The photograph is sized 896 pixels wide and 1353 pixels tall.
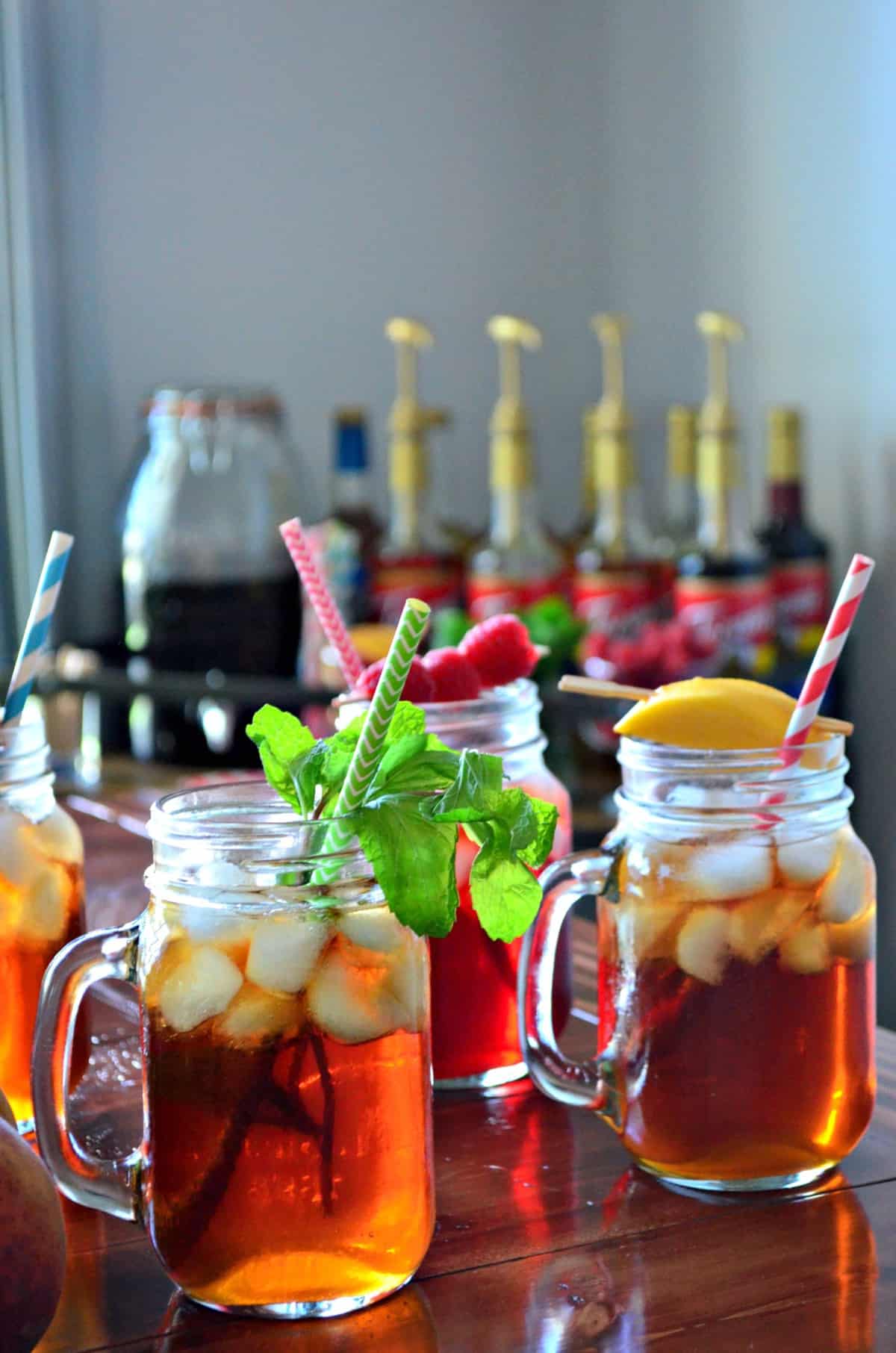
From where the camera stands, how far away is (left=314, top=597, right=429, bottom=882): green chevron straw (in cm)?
44

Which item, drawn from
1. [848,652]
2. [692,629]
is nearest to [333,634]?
[692,629]

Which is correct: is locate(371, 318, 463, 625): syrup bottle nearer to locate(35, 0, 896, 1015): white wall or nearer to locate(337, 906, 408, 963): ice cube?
locate(35, 0, 896, 1015): white wall

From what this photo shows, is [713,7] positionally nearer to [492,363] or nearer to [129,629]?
[492,363]

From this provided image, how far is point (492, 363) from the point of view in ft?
6.93

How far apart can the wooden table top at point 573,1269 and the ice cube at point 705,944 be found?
0.24ft

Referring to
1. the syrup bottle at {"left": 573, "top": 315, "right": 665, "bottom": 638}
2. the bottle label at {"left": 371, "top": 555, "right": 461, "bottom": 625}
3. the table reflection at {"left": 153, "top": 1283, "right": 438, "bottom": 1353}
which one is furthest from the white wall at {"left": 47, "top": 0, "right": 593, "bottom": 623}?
the table reflection at {"left": 153, "top": 1283, "right": 438, "bottom": 1353}

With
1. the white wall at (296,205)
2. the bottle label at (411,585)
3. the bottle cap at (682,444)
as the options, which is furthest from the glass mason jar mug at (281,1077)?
the white wall at (296,205)

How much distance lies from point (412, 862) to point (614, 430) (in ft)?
4.34

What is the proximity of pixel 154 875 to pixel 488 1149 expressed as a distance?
0.56 ft

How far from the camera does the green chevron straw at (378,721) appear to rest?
442 millimetres

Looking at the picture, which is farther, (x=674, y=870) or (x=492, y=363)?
(x=492, y=363)

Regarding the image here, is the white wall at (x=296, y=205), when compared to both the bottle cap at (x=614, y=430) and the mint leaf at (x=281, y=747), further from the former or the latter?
the mint leaf at (x=281, y=747)

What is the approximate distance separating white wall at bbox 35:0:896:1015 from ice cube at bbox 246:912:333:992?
1274 millimetres

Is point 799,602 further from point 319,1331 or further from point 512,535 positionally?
point 319,1331
